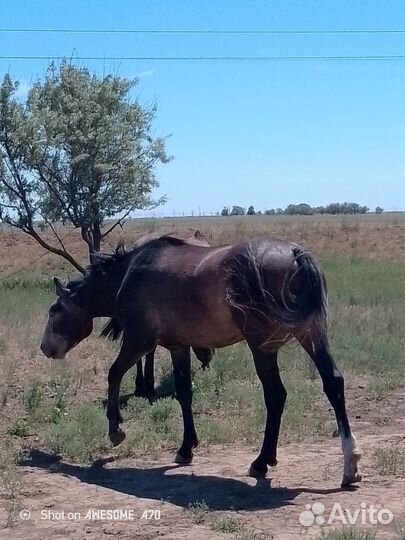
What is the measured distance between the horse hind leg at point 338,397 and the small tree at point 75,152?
1591 centimetres

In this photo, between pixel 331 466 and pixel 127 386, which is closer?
pixel 331 466

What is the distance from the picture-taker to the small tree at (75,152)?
75.0ft

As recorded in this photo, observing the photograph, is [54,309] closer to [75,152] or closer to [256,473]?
[256,473]

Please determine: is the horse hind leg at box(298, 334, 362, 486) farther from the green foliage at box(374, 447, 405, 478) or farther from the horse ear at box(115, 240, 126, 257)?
the horse ear at box(115, 240, 126, 257)

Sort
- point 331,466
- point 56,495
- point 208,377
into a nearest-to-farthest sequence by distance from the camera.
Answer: point 56,495
point 331,466
point 208,377

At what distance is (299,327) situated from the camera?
6832 mm

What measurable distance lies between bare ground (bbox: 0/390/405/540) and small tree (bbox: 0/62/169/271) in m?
14.9

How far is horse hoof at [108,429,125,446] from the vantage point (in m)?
8.02

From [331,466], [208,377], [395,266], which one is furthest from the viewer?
[395,266]

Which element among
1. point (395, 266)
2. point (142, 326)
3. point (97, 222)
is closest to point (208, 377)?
point (142, 326)

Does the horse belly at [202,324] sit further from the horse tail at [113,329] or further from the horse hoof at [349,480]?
the horse hoof at [349,480]

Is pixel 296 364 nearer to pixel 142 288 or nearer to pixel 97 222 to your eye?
pixel 142 288

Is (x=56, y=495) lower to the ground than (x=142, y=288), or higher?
lower

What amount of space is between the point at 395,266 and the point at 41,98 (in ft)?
53.3
